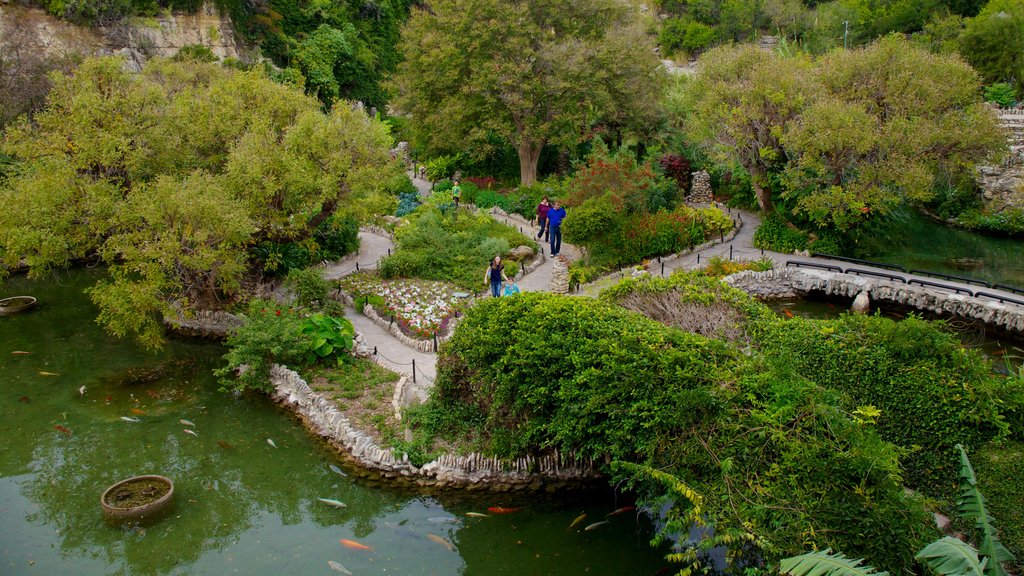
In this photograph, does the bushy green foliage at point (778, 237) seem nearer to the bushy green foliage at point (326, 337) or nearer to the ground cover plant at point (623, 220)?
the ground cover plant at point (623, 220)

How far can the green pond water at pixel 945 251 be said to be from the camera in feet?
71.2

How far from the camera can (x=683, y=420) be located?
9.24m

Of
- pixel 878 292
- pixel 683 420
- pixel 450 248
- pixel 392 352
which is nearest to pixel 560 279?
pixel 450 248

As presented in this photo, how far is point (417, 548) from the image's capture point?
10422 mm

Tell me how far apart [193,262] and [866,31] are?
1816 inches

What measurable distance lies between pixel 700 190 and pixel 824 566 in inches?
872

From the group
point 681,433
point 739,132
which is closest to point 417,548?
point 681,433

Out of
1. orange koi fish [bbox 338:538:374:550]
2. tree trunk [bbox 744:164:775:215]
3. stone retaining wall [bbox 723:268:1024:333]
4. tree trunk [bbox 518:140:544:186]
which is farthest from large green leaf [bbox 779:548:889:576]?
tree trunk [bbox 518:140:544:186]

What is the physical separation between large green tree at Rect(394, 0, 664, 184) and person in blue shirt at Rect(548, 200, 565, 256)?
285 inches

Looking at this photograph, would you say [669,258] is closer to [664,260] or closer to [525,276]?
[664,260]

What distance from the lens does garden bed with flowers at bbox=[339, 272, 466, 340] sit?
647 inches

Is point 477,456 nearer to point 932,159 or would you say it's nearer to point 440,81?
point 932,159

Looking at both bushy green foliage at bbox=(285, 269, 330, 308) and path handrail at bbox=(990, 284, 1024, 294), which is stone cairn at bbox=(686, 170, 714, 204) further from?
bushy green foliage at bbox=(285, 269, 330, 308)

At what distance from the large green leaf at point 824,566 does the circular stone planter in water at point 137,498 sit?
8.85 m
